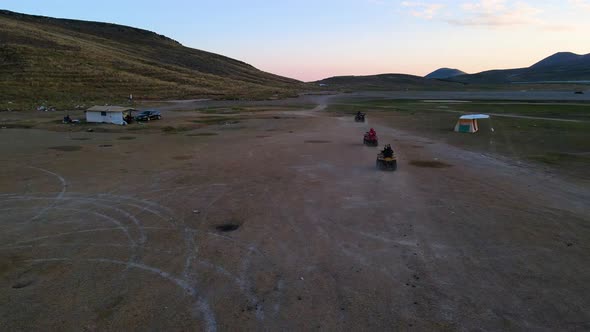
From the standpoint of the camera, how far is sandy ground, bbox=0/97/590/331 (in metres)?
8.91

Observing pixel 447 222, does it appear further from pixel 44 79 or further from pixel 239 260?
pixel 44 79

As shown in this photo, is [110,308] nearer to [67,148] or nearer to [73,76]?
[67,148]

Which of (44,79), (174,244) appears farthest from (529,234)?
(44,79)

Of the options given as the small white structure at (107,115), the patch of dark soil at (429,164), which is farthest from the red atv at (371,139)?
the small white structure at (107,115)

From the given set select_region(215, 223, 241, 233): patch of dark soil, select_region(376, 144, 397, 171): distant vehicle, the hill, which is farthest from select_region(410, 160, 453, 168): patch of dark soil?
the hill

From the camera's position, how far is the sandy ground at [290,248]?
891 centimetres

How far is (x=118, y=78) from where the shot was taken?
107 m

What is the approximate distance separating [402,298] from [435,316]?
967 millimetres

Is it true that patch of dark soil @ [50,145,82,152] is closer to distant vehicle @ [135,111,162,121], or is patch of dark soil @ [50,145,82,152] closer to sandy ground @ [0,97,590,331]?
sandy ground @ [0,97,590,331]

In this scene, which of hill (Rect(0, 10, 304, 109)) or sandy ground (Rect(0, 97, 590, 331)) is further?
hill (Rect(0, 10, 304, 109))

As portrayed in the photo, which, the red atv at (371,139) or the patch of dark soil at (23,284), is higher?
the red atv at (371,139)

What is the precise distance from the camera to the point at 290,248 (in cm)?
1254

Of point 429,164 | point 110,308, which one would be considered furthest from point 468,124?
point 110,308

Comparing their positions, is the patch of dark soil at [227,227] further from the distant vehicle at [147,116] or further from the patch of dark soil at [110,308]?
the distant vehicle at [147,116]
